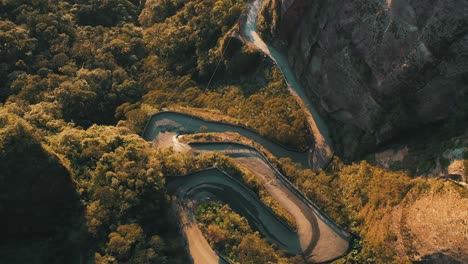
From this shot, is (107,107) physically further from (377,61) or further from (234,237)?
(377,61)

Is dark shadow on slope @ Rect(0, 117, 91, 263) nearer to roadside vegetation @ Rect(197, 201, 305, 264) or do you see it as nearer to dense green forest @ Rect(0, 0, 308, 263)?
dense green forest @ Rect(0, 0, 308, 263)

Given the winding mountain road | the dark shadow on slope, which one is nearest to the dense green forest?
the dark shadow on slope

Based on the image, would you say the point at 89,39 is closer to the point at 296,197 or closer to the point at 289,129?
the point at 289,129

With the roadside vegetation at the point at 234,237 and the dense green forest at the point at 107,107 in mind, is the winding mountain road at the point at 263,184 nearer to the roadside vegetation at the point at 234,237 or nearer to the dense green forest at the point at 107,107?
the roadside vegetation at the point at 234,237

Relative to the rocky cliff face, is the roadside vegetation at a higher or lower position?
lower

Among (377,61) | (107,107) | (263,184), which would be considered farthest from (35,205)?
(377,61)

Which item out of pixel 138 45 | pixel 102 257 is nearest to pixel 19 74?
pixel 138 45

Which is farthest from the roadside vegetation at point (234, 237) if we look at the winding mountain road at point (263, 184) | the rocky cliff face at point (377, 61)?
the rocky cliff face at point (377, 61)

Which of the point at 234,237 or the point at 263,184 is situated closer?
the point at 234,237
